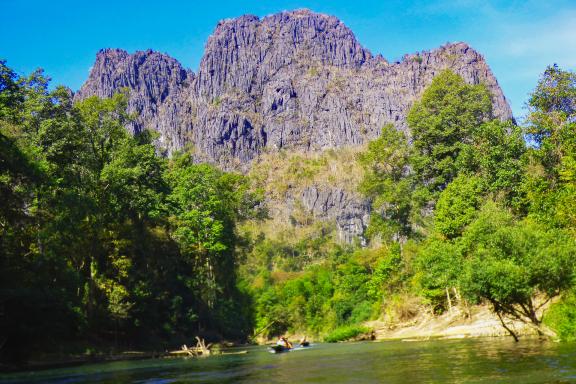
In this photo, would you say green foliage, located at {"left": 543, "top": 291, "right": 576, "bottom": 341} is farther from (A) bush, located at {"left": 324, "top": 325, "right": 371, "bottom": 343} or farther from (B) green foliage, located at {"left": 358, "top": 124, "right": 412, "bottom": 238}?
(A) bush, located at {"left": 324, "top": 325, "right": 371, "bottom": 343}

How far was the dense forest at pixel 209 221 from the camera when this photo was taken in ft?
104

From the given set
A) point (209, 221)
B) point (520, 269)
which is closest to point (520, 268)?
point (520, 269)

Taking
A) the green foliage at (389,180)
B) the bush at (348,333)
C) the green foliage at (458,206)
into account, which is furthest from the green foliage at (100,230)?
the green foliage at (458,206)

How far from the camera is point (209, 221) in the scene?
64.9 m

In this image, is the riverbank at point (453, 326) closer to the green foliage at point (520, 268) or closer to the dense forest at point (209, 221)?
the dense forest at point (209, 221)

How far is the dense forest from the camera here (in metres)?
31.6

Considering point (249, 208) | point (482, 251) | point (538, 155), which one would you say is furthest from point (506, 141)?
point (249, 208)

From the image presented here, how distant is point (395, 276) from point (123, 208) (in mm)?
30133

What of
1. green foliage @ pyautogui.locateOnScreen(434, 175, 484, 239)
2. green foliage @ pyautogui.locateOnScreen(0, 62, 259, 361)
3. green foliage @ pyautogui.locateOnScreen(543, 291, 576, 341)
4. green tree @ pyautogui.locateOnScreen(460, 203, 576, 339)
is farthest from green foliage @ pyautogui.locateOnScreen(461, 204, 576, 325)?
green foliage @ pyautogui.locateOnScreen(0, 62, 259, 361)

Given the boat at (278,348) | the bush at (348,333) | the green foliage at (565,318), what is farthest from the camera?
the bush at (348,333)

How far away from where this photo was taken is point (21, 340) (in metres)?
33.9

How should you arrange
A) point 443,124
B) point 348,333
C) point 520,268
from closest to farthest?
point 520,268 < point 443,124 < point 348,333

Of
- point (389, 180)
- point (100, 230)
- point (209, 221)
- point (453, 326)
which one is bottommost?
point (453, 326)

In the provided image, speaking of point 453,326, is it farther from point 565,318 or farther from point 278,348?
point 565,318
